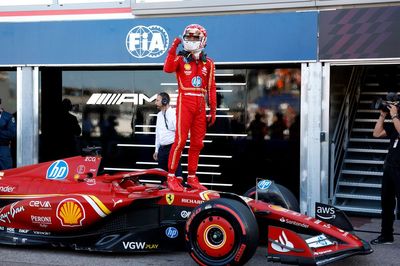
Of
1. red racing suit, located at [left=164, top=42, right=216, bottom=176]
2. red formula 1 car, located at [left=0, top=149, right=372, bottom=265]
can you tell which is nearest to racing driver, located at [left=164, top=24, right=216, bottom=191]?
red racing suit, located at [left=164, top=42, right=216, bottom=176]

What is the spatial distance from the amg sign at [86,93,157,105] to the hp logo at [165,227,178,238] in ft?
12.5

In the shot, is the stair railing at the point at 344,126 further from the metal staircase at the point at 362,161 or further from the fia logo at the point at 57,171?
the fia logo at the point at 57,171

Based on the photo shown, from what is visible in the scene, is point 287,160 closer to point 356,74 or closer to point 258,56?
point 258,56

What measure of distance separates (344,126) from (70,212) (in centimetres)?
573

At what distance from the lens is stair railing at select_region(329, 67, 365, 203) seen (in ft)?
28.3

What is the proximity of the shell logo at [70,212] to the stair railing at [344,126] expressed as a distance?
163 inches

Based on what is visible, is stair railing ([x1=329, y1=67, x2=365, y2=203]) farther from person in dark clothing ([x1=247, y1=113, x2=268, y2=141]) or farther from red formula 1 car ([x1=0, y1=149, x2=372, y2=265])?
red formula 1 car ([x1=0, y1=149, x2=372, y2=265])

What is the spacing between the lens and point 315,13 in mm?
7965

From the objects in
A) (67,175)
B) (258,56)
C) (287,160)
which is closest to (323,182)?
(287,160)

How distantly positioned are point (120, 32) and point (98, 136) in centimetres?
173

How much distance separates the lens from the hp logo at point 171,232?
5.55 m

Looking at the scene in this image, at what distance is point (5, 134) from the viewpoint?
8.72 metres

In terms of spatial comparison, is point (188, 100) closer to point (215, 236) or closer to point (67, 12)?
point (215, 236)

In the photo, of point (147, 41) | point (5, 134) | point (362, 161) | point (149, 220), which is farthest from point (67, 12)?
point (362, 161)
